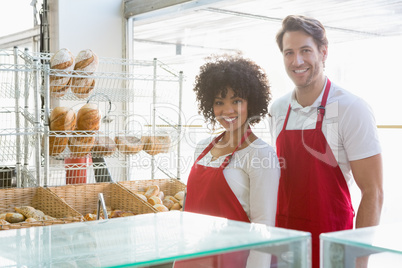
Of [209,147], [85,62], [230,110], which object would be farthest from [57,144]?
[230,110]

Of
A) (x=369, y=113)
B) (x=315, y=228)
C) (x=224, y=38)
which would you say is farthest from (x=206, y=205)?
(x=224, y=38)

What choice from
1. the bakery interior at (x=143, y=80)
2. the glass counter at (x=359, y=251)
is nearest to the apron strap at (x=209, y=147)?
the bakery interior at (x=143, y=80)

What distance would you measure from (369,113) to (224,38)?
97.6 inches

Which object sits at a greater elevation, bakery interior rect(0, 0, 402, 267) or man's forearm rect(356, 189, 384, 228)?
bakery interior rect(0, 0, 402, 267)

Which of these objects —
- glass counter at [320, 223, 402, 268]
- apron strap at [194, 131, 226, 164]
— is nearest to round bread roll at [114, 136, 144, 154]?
apron strap at [194, 131, 226, 164]

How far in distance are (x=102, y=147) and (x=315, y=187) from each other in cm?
169

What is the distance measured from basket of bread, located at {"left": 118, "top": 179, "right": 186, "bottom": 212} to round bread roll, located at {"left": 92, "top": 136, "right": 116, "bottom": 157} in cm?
22

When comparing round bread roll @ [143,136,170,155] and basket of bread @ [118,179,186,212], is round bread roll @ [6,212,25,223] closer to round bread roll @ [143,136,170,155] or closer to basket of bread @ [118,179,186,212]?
basket of bread @ [118,179,186,212]

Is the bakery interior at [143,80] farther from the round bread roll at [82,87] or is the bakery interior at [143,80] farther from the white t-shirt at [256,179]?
the white t-shirt at [256,179]

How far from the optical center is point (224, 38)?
12.7 ft

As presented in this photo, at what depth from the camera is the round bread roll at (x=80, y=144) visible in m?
2.86

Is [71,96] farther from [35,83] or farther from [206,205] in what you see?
[206,205]

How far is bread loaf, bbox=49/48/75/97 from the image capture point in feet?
9.11

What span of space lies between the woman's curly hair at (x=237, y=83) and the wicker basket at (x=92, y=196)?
4.17 ft
